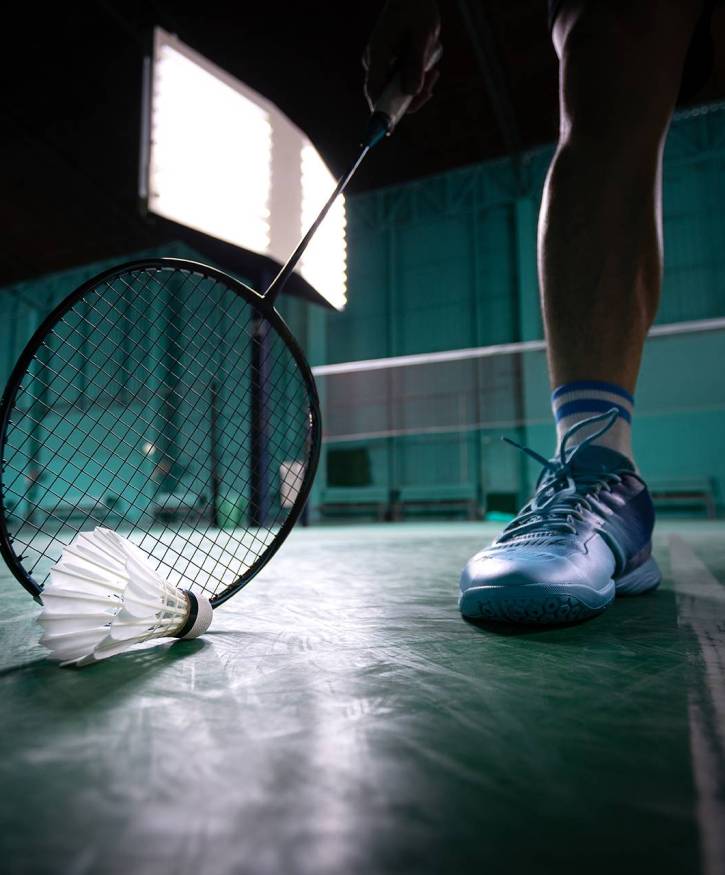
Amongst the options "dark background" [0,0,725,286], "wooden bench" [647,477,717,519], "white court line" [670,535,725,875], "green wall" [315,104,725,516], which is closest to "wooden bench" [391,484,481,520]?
"green wall" [315,104,725,516]

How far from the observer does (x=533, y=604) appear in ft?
1.61

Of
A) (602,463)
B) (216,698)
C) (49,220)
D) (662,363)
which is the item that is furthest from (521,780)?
(49,220)

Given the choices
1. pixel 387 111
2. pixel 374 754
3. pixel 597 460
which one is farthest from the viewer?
pixel 387 111

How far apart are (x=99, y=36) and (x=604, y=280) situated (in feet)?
13.6

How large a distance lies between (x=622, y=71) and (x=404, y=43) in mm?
275

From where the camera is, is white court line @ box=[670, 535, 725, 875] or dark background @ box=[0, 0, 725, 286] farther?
dark background @ box=[0, 0, 725, 286]

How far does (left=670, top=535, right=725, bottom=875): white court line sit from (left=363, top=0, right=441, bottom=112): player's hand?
69 cm

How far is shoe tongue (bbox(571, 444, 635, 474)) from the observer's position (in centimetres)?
67

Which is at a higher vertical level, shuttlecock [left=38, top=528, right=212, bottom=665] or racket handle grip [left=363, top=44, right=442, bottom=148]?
racket handle grip [left=363, top=44, right=442, bottom=148]

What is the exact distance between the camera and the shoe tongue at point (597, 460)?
67cm

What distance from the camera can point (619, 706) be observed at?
31cm

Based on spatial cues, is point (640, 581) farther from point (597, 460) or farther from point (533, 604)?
point (533, 604)

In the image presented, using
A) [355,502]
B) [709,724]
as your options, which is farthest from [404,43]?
[355,502]

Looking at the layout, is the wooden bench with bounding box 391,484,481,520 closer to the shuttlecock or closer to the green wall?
the green wall
